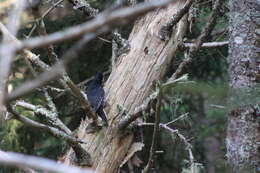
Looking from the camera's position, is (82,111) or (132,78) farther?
(82,111)

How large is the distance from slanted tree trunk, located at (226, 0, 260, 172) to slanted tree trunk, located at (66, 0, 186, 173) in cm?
92

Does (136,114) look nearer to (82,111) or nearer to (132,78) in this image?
(132,78)

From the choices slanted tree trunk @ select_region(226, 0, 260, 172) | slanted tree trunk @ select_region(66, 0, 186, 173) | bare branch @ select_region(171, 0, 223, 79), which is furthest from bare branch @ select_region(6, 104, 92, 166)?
slanted tree trunk @ select_region(226, 0, 260, 172)

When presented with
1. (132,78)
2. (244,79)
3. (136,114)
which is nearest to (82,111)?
(132,78)

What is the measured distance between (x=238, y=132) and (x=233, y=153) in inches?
4.2

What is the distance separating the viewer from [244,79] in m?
2.36

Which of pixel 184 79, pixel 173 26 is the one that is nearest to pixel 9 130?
pixel 173 26

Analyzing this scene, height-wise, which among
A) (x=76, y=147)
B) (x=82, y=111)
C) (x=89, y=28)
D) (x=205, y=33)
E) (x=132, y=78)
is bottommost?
(x=82, y=111)

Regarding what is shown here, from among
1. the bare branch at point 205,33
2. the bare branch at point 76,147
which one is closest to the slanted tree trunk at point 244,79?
the bare branch at point 205,33

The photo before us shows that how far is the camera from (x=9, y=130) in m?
4.47

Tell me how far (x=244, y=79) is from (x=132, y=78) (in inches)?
42.5

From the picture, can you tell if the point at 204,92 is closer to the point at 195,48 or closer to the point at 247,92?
the point at 247,92

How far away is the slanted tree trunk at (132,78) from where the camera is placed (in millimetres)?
3090

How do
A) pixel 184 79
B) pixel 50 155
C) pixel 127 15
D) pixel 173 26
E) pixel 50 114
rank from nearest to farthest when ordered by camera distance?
pixel 127 15 → pixel 184 79 → pixel 50 114 → pixel 173 26 → pixel 50 155
